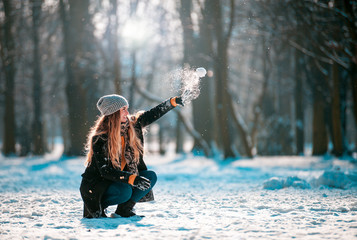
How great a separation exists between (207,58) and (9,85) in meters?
9.51

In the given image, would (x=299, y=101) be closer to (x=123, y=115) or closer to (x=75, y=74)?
(x=75, y=74)

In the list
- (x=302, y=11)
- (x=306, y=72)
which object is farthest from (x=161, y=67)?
(x=302, y=11)

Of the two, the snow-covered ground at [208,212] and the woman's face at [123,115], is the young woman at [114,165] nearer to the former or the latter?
the woman's face at [123,115]

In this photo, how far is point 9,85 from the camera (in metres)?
17.2

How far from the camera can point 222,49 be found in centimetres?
1303

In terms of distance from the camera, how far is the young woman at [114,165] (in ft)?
12.9

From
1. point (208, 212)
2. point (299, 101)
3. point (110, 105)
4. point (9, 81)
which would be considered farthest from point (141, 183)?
point (9, 81)

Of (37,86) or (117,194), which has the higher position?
(37,86)

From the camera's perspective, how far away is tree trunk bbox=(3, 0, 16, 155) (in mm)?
17078

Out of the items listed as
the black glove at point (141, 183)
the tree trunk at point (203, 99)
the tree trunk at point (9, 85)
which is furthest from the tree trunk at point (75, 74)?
the black glove at point (141, 183)

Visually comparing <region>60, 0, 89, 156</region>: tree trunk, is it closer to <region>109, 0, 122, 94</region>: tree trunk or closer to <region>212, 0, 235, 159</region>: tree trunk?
<region>109, 0, 122, 94</region>: tree trunk

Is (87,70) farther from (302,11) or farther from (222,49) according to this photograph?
(302,11)

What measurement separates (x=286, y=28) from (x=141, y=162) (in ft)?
30.5

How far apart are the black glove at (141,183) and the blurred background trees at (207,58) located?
24.1ft
